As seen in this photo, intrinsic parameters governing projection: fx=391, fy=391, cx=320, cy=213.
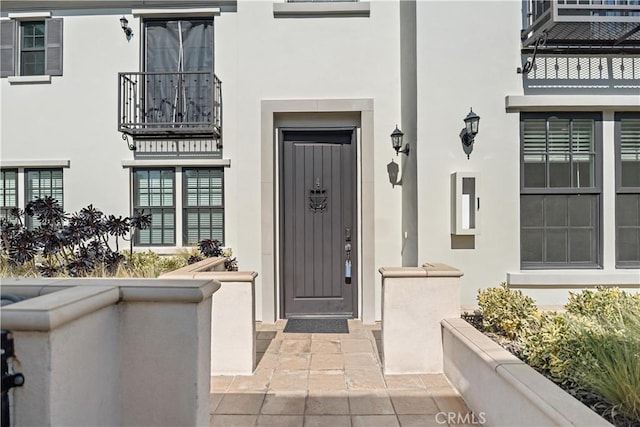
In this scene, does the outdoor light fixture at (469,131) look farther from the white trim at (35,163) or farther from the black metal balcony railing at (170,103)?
the white trim at (35,163)

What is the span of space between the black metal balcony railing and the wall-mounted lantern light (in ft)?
2.14

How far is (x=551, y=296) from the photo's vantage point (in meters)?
4.90

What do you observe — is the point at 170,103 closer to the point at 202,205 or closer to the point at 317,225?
the point at 202,205

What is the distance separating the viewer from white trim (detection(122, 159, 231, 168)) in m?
6.10

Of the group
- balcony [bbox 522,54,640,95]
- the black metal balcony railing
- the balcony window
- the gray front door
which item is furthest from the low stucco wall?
balcony [bbox 522,54,640,95]

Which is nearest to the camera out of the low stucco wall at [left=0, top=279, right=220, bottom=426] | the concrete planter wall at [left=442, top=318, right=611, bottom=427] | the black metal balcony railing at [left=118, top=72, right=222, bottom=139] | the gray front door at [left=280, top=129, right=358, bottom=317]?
the low stucco wall at [left=0, top=279, right=220, bottom=426]

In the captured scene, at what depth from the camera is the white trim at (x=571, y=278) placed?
481 cm

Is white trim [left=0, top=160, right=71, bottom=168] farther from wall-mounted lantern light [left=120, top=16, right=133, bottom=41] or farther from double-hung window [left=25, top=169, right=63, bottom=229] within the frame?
wall-mounted lantern light [left=120, top=16, right=133, bottom=41]

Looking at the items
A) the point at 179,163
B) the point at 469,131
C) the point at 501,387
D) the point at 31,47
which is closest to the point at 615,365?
the point at 501,387

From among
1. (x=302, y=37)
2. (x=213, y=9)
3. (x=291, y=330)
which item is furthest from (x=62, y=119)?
(x=291, y=330)

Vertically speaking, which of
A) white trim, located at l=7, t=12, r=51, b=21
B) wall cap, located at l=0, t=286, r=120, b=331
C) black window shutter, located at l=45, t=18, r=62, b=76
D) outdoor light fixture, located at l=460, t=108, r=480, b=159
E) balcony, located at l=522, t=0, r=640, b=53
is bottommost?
wall cap, located at l=0, t=286, r=120, b=331

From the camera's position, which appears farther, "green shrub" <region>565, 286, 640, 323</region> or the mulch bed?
"green shrub" <region>565, 286, 640, 323</region>

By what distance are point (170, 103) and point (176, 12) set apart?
1394 mm

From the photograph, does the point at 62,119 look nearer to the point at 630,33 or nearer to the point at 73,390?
the point at 73,390
